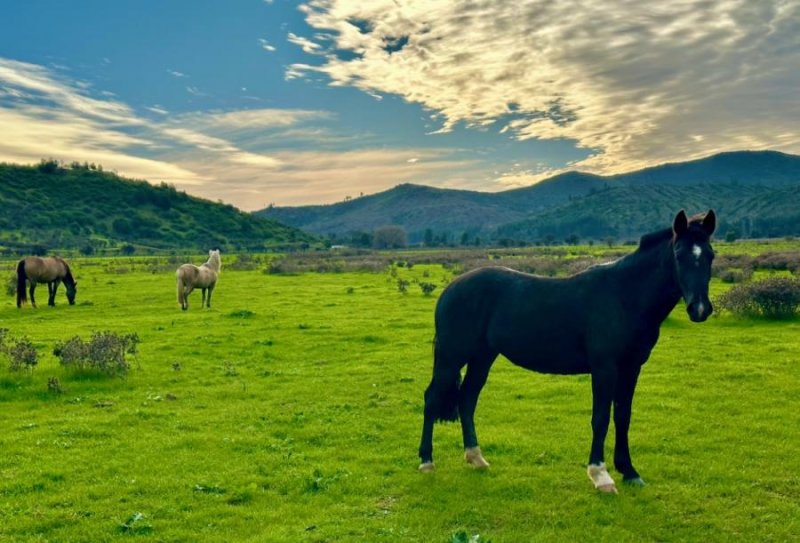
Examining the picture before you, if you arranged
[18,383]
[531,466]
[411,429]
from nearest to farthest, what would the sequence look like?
[531,466]
[411,429]
[18,383]

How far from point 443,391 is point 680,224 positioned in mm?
4188

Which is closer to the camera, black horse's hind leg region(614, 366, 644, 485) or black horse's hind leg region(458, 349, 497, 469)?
black horse's hind leg region(614, 366, 644, 485)

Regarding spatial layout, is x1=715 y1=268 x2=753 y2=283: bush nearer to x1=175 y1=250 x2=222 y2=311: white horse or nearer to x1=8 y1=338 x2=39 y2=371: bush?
x1=175 y1=250 x2=222 y2=311: white horse

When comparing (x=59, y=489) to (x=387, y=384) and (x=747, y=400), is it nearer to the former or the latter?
(x=387, y=384)

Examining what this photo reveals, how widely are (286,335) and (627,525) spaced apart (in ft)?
53.2

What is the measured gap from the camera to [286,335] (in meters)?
21.3

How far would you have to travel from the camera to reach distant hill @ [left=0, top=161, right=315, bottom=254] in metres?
117

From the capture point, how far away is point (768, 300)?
72.7 feet

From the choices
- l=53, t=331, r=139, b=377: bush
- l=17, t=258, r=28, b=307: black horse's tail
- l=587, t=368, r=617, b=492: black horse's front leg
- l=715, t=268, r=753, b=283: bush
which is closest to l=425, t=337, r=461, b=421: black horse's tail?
l=587, t=368, r=617, b=492: black horse's front leg

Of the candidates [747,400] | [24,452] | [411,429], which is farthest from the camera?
[747,400]

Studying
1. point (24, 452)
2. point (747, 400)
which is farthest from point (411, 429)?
point (747, 400)

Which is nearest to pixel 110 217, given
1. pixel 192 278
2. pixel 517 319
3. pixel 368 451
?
pixel 192 278

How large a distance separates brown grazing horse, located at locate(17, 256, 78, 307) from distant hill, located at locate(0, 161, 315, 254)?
82.6m

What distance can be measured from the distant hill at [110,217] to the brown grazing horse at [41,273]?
8262 centimetres
